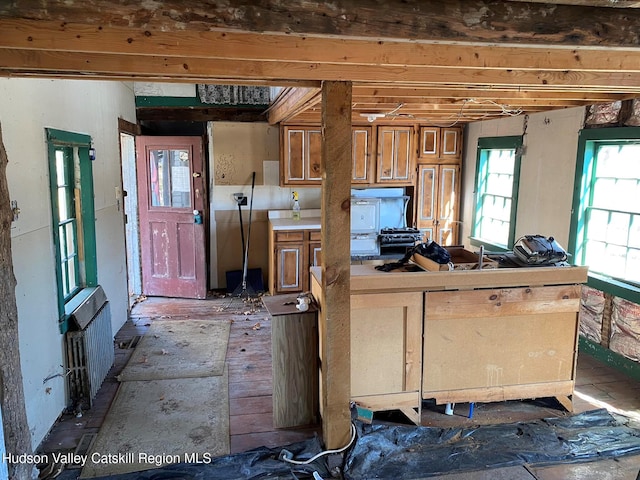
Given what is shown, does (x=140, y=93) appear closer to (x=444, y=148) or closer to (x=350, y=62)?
(x=444, y=148)

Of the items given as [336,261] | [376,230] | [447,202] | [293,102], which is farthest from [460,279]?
[447,202]

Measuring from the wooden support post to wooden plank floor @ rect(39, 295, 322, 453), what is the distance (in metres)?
0.43

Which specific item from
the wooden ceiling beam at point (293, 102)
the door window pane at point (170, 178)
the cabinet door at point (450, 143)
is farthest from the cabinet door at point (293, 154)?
Result: the cabinet door at point (450, 143)

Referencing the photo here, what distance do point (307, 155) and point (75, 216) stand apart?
9.58 feet

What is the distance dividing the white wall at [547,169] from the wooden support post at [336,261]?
9.68 feet

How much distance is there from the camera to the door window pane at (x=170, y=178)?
5863mm

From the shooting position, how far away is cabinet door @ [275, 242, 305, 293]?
19.4ft

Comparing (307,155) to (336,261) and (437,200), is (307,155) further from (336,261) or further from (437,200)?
(336,261)

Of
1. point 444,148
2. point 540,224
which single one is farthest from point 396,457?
point 444,148

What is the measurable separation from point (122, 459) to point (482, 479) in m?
2.17

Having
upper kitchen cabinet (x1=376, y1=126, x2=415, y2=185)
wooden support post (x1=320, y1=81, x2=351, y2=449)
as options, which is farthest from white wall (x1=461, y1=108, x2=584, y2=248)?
wooden support post (x1=320, y1=81, x2=351, y2=449)

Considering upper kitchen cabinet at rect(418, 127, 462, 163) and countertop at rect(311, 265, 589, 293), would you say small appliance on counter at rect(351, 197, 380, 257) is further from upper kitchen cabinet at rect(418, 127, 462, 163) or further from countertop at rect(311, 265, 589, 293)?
countertop at rect(311, 265, 589, 293)

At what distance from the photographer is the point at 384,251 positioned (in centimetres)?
601

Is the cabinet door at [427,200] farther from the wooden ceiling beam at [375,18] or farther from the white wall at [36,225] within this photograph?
the wooden ceiling beam at [375,18]
